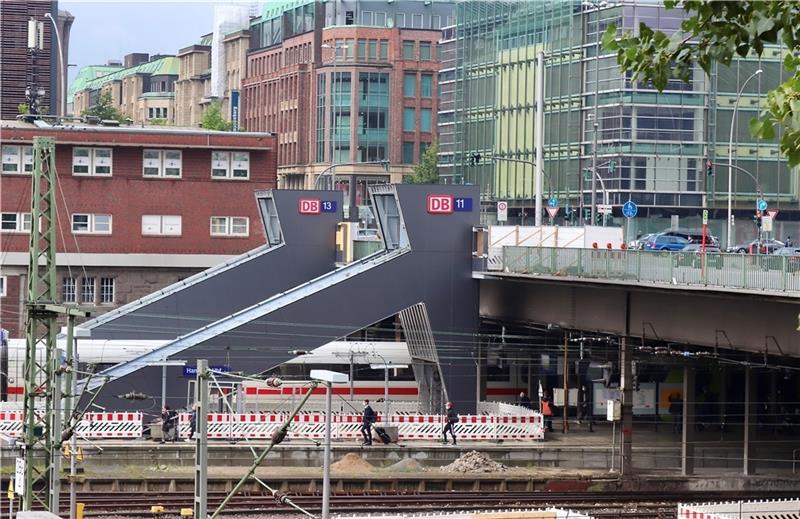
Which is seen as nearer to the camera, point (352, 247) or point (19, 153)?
point (352, 247)

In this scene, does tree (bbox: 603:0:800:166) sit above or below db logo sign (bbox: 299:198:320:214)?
above

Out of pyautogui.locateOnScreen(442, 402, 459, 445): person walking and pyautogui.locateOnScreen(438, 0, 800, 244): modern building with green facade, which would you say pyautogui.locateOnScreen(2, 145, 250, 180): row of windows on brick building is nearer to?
pyautogui.locateOnScreen(438, 0, 800, 244): modern building with green facade

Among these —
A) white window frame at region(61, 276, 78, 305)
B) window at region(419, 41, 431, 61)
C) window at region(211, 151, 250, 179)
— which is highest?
window at region(419, 41, 431, 61)

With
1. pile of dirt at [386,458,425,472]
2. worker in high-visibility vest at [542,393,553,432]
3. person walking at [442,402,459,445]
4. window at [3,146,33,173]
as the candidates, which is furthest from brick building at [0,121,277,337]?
pile of dirt at [386,458,425,472]

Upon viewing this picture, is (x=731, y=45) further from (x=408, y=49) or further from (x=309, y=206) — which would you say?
(x=408, y=49)

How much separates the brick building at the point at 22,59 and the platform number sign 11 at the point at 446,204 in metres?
63.2

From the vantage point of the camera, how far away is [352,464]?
1793 inches

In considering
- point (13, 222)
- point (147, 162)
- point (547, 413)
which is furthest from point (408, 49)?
point (547, 413)

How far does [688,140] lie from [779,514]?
202 ft

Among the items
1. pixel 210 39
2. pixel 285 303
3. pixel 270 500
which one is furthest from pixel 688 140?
pixel 210 39

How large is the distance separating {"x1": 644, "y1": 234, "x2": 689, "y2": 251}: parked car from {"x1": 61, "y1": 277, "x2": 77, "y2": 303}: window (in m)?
26.6

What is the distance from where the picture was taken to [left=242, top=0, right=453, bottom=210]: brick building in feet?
445

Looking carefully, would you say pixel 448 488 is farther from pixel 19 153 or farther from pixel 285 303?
pixel 19 153

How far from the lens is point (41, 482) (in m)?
39.3
